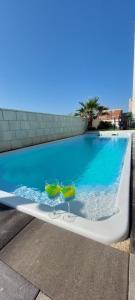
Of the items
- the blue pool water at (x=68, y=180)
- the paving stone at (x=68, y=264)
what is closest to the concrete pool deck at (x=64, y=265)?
the paving stone at (x=68, y=264)

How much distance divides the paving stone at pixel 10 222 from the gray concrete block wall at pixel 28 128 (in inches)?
240

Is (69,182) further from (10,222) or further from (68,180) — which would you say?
(10,222)

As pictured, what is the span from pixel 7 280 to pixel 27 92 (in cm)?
2059

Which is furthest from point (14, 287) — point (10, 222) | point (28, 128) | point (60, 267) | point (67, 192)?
point (28, 128)

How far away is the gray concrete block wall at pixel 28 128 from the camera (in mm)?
7741

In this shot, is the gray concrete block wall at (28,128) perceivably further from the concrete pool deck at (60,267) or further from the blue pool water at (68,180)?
the concrete pool deck at (60,267)

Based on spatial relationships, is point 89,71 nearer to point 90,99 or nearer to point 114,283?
point 90,99

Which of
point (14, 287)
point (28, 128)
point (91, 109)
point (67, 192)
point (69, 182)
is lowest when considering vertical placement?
point (69, 182)

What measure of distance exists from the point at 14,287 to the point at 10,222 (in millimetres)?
825

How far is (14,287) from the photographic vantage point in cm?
112

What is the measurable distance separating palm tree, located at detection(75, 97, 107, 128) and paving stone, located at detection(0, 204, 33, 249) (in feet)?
60.1

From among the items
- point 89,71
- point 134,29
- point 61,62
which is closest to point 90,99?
point 89,71

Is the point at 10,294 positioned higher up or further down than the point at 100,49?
further down

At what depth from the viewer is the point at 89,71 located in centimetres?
1841
